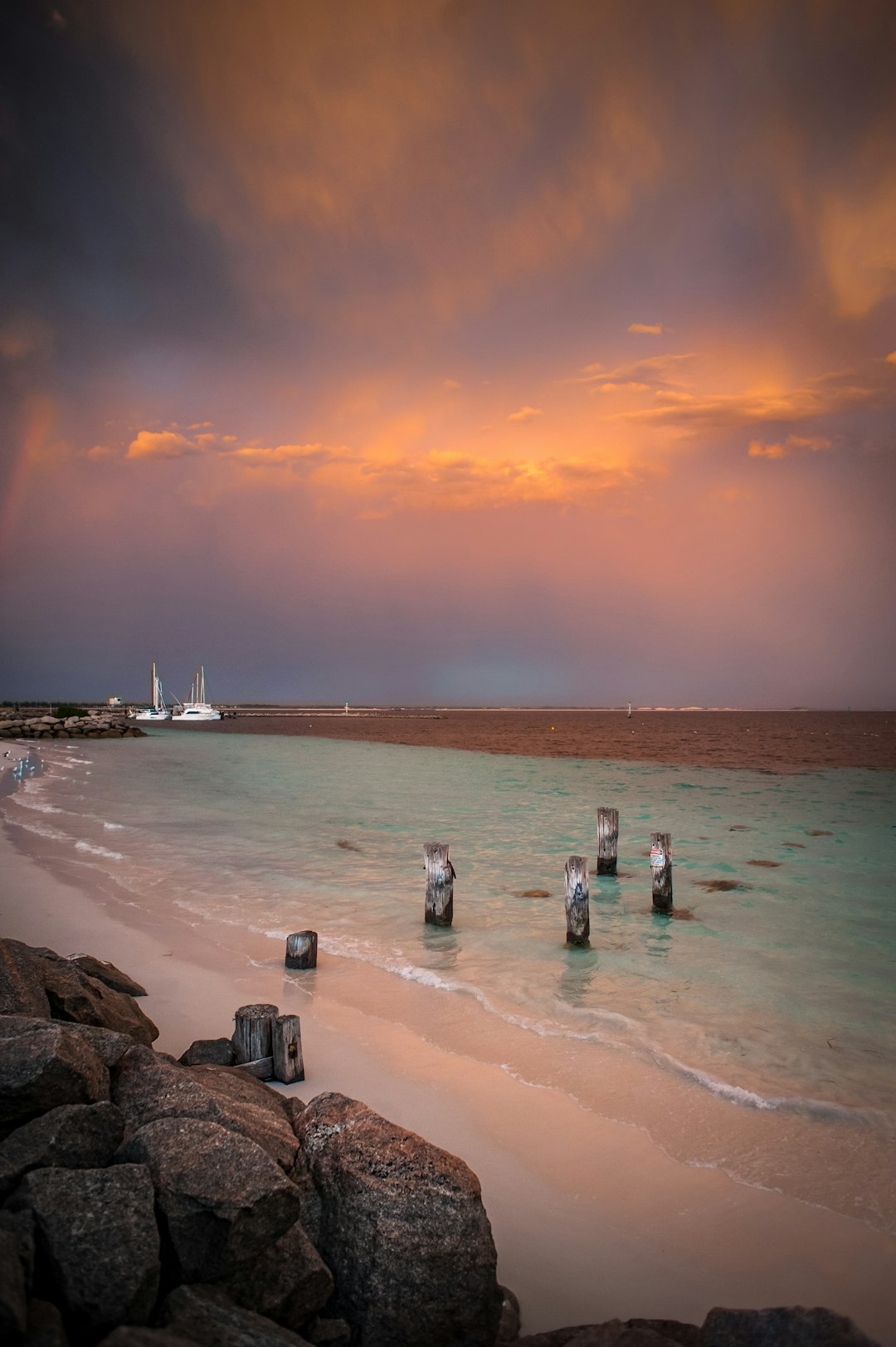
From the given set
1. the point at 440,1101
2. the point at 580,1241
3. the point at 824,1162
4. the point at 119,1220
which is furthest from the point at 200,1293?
the point at 824,1162

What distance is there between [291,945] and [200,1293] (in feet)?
23.2

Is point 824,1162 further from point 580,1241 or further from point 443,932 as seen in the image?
point 443,932

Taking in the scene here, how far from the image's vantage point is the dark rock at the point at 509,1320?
3.89 m

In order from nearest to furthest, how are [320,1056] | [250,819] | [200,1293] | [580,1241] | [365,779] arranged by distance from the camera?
1. [200,1293]
2. [580,1241]
3. [320,1056]
4. [250,819]
5. [365,779]

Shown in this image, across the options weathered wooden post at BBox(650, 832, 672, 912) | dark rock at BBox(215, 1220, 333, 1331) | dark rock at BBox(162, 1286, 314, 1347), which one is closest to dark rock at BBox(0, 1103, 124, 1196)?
dark rock at BBox(162, 1286, 314, 1347)

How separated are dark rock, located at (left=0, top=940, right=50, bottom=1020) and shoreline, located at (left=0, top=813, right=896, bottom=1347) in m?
2.26

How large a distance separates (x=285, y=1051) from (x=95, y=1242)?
3.64m

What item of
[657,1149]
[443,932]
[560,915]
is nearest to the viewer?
[657,1149]

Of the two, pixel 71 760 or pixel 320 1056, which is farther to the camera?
pixel 71 760

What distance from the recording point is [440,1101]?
6.58 m

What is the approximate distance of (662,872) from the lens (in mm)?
14188

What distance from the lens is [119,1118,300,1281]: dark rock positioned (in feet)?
10.8

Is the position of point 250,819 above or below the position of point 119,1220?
below

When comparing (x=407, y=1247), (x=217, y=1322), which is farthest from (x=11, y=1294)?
(x=407, y=1247)
